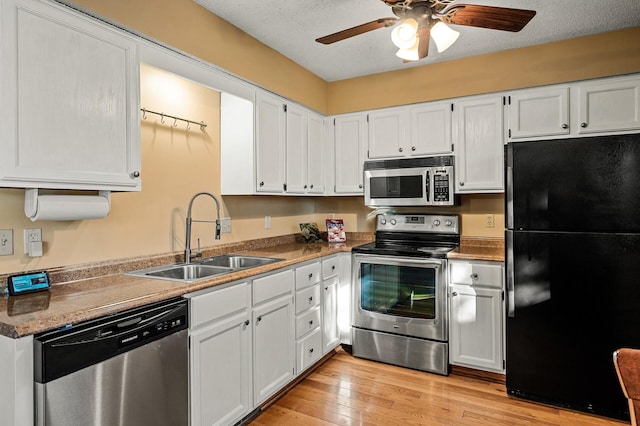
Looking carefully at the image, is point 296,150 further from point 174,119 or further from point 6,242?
point 6,242

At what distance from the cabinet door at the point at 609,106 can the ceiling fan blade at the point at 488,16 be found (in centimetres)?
123

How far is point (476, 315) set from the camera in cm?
281

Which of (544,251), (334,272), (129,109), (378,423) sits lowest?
(378,423)

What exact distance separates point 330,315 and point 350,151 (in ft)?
5.16

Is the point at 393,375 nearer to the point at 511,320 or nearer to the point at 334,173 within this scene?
the point at 511,320

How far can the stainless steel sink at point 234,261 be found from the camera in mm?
2619

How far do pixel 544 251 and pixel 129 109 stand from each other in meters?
2.57

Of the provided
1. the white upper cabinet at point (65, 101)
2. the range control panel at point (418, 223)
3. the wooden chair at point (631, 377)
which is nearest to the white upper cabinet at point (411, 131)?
the range control panel at point (418, 223)

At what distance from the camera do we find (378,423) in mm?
2264

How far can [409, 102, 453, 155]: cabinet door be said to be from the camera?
3.24 metres

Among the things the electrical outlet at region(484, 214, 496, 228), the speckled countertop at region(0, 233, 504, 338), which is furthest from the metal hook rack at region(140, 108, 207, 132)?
the electrical outlet at region(484, 214, 496, 228)

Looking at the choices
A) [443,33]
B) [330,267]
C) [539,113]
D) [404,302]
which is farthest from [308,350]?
[539,113]

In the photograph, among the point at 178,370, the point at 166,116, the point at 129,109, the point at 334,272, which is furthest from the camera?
the point at 334,272

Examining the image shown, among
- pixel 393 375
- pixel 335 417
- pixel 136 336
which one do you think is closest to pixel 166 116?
pixel 136 336
